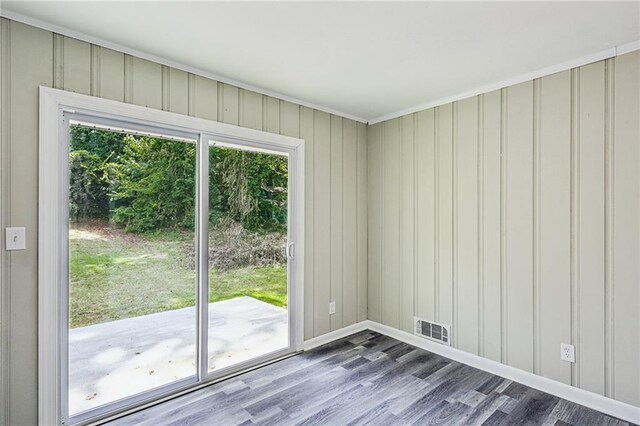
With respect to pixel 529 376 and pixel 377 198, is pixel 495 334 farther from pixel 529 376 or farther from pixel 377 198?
pixel 377 198

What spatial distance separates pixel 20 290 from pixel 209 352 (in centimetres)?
133

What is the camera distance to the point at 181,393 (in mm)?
2453

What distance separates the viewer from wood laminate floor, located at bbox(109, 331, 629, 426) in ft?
7.17

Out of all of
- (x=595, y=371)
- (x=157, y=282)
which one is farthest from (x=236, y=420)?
(x=595, y=371)

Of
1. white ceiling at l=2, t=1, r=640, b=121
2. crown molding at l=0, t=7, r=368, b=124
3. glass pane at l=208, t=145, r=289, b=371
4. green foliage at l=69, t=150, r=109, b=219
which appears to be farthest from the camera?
glass pane at l=208, t=145, r=289, b=371

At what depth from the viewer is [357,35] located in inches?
80.0

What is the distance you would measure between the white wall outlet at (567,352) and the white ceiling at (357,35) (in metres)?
2.00

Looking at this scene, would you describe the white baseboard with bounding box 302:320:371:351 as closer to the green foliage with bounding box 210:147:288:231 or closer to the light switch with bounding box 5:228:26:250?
the green foliage with bounding box 210:147:288:231

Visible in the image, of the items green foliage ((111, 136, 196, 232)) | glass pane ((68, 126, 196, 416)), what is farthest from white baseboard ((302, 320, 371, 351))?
green foliage ((111, 136, 196, 232))

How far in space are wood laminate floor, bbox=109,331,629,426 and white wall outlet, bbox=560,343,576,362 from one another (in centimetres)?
29

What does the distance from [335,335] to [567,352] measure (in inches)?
78.2

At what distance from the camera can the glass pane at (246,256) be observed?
2.74 meters

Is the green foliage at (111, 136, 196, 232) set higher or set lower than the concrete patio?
higher

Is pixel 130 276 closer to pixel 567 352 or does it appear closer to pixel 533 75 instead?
pixel 567 352
